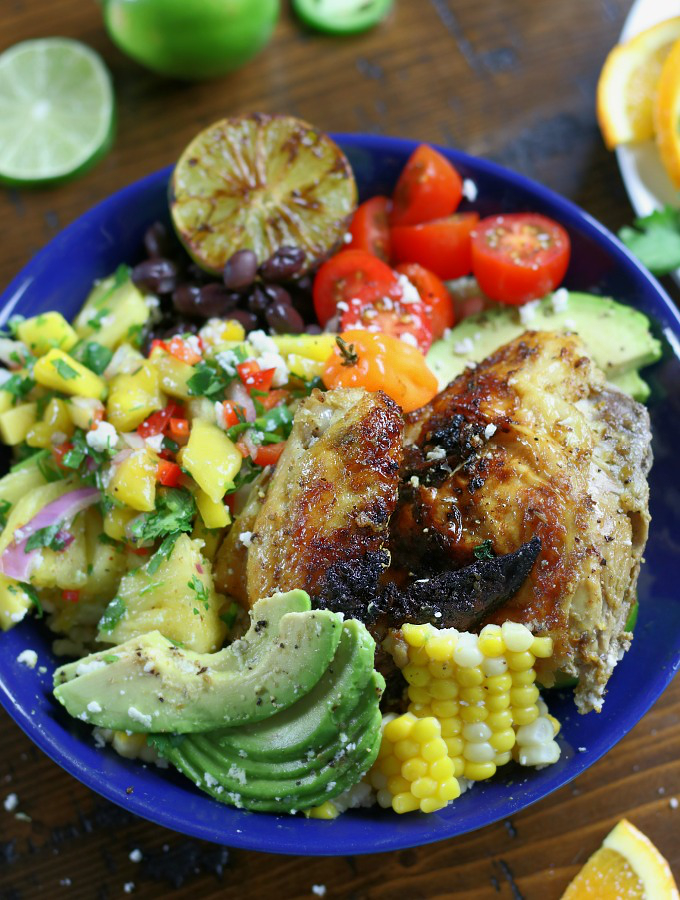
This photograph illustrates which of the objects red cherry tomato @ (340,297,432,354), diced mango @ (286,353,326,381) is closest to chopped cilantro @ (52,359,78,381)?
diced mango @ (286,353,326,381)

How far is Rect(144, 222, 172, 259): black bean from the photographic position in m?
3.52

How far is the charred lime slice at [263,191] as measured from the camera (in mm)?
3453

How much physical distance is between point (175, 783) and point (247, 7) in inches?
132

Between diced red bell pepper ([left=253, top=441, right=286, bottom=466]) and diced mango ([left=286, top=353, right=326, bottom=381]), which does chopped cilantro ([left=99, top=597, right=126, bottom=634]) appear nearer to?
diced red bell pepper ([left=253, top=441, right=286, bottom=466])

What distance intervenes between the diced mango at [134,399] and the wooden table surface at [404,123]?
1348mm

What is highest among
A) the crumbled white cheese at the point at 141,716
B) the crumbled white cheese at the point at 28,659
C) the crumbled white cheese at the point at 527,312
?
the crumbled white cheese at the point at 527,312

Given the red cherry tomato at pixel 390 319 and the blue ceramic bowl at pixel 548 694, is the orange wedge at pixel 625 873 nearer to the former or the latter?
the blue ceramic bowl at pixel 548 694

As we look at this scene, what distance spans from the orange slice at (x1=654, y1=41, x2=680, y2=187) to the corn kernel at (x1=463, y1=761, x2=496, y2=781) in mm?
2594

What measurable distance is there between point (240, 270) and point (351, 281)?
17.0 inches

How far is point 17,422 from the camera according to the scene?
10.4ft

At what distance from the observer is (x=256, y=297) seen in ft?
11.0

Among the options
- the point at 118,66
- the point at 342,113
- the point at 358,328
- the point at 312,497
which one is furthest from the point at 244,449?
the point at 118,66

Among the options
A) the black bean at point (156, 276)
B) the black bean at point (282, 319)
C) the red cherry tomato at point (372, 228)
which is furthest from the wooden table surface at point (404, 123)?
the black bean at point (282, 319)

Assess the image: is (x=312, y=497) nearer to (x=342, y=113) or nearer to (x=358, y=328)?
(x=358, y=328)
